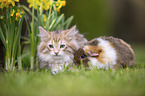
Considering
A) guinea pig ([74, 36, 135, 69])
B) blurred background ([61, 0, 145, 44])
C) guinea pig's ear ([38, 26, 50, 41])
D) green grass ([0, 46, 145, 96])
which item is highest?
blurred background ([61, 0, 145, 44])

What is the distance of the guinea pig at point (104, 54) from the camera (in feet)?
8.21

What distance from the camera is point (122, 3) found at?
11062 millimetres

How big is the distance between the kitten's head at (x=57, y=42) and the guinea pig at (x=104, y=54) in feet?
0.57

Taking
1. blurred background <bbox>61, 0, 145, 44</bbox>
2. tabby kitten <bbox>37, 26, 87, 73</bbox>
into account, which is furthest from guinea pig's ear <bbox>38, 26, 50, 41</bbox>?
blurred background <bbox>61, 0, 145, 44</bbox>

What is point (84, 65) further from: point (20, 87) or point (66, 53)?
point (20, 87)

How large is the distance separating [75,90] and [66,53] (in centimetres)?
105

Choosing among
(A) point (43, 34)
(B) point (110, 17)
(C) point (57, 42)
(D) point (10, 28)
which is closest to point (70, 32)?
(C) point (57, 42)

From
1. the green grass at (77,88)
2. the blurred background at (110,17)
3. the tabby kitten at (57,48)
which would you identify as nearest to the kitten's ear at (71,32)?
the tabby kitten at (57,48)

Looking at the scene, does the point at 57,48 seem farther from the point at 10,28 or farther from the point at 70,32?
the point at 10,28

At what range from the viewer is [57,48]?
2.46 meters

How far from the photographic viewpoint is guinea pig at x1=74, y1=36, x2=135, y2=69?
250 centimetres

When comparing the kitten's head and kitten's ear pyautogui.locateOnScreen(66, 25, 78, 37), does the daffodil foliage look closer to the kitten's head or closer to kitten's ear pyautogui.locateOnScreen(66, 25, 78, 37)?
the kitten's head


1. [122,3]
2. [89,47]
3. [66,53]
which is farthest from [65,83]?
[122,3]

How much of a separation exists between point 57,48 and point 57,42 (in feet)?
0.30
